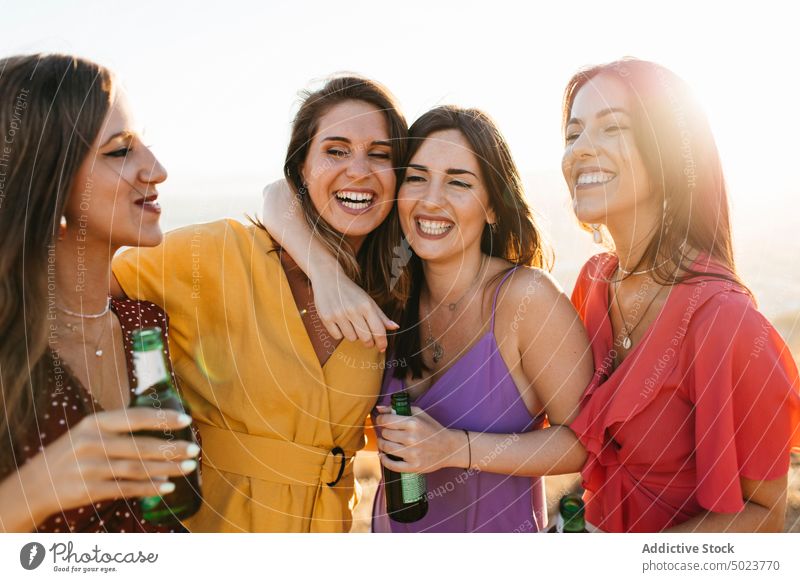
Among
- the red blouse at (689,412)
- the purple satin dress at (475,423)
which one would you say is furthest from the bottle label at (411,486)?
the red blouse at (689,412)

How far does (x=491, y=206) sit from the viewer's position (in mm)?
1761

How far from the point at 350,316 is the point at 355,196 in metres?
0.34

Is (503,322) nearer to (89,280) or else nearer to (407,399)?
(407,399)

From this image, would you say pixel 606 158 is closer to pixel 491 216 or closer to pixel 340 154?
pixel 491 216

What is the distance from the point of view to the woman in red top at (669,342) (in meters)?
1.35

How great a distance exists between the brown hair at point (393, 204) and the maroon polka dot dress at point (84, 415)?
49 centimetres

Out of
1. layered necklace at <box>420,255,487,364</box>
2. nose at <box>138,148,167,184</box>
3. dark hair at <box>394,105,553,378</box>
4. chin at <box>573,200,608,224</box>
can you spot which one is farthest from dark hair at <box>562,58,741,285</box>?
nose at <box>138,148,167,184</box>

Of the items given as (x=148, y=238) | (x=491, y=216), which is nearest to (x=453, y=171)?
(x=491, y=216)

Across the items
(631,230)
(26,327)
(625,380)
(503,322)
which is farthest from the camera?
(503,322)

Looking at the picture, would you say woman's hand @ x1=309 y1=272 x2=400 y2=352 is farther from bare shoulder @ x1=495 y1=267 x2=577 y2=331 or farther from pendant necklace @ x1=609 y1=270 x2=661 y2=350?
pendant necklace @ x1=609 y1=270 x2=661 y2=350
